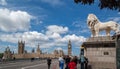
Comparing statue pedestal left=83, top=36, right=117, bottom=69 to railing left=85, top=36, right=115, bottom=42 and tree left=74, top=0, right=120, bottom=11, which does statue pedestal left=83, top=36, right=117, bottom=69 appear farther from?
tree left=74, top=0, right=120, bottom=11

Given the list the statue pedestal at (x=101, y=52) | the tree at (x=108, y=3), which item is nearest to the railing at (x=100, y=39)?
the statue pedestal at (x=101, y=52)

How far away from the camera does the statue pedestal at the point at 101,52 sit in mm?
22094

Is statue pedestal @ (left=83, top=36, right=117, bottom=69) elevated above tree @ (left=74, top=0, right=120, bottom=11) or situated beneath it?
situated beneath

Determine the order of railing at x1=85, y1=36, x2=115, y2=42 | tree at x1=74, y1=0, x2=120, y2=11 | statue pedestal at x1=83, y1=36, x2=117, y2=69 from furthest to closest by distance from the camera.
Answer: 1. railing at x1=85, y1=36, x2=115, y2=42
2. statue pedestal at x1=83, y1=36, x2=117, y2=69
3. tree at x1=74, y1=0, x2=120, y2=11

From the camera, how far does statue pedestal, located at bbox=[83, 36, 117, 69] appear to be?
2209 centimetres

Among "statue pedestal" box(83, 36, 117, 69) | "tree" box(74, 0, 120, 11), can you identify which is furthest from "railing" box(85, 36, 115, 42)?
"tree" box(74, 0, 120, 11)

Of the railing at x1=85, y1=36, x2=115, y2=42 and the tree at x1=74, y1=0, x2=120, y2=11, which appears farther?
the railing at x1=85, y1=36, x2=115, y2=42

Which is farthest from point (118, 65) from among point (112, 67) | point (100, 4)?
point (112, 67)

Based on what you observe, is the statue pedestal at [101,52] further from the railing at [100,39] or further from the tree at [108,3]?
the tree at [108,3]

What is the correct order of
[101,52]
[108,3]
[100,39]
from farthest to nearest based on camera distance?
[100,39] < [101,52] < [108,3]

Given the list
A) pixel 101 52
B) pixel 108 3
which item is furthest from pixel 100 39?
pixel 108 3

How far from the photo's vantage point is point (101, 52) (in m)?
22.7

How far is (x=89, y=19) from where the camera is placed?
2450cm

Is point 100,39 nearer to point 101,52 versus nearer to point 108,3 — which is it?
point 101,52
